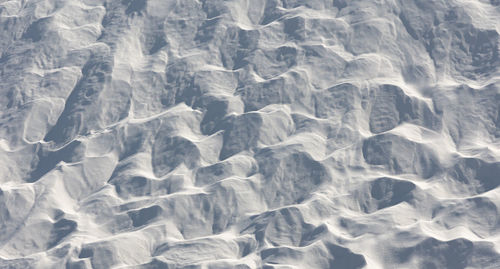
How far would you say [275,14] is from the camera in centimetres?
745

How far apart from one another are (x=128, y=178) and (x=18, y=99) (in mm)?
1481

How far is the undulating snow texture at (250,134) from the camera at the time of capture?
5609mm

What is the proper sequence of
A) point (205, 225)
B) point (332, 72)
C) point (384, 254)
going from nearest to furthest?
point (384, 254) → point (205, 225) → point (332, 72)

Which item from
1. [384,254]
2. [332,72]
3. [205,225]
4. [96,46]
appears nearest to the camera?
[384,254]

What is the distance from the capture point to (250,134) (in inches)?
253

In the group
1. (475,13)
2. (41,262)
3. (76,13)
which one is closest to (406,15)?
(475,13)

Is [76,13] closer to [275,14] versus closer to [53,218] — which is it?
[275,14]

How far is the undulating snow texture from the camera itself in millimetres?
5609

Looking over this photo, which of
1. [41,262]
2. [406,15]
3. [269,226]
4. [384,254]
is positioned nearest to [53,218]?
[41,262]

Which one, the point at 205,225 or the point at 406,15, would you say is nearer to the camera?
the point at 205,225

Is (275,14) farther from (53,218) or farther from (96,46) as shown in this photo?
(53,218)

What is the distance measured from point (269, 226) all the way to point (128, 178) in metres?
1.21

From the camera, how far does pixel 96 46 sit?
7.41 meters

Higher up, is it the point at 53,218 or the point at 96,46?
the point at 96,46
